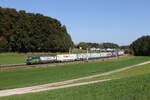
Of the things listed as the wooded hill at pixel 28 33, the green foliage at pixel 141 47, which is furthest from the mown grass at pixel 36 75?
the green foliage at pixel 141 47

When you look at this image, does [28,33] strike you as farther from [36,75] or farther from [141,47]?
[141,47]

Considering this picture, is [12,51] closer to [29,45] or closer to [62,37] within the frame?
[29,45]

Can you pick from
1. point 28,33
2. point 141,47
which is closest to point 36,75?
point 28,33

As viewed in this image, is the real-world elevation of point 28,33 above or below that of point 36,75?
above

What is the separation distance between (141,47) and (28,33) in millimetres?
74709

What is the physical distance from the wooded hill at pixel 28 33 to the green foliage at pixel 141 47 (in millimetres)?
54290

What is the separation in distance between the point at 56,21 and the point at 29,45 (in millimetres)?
24001

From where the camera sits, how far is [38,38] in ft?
366

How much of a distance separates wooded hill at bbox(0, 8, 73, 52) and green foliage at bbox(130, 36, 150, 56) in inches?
2137

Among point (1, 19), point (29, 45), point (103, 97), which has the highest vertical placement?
point (1, 19)

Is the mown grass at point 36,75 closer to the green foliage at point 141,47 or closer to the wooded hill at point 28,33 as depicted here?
the wooded hill at point 28,33

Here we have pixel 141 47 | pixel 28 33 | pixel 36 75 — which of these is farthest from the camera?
pixel 141 47

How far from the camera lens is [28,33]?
362ft

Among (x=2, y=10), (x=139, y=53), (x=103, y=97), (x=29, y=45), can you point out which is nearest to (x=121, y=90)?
(x=103, y=97)
